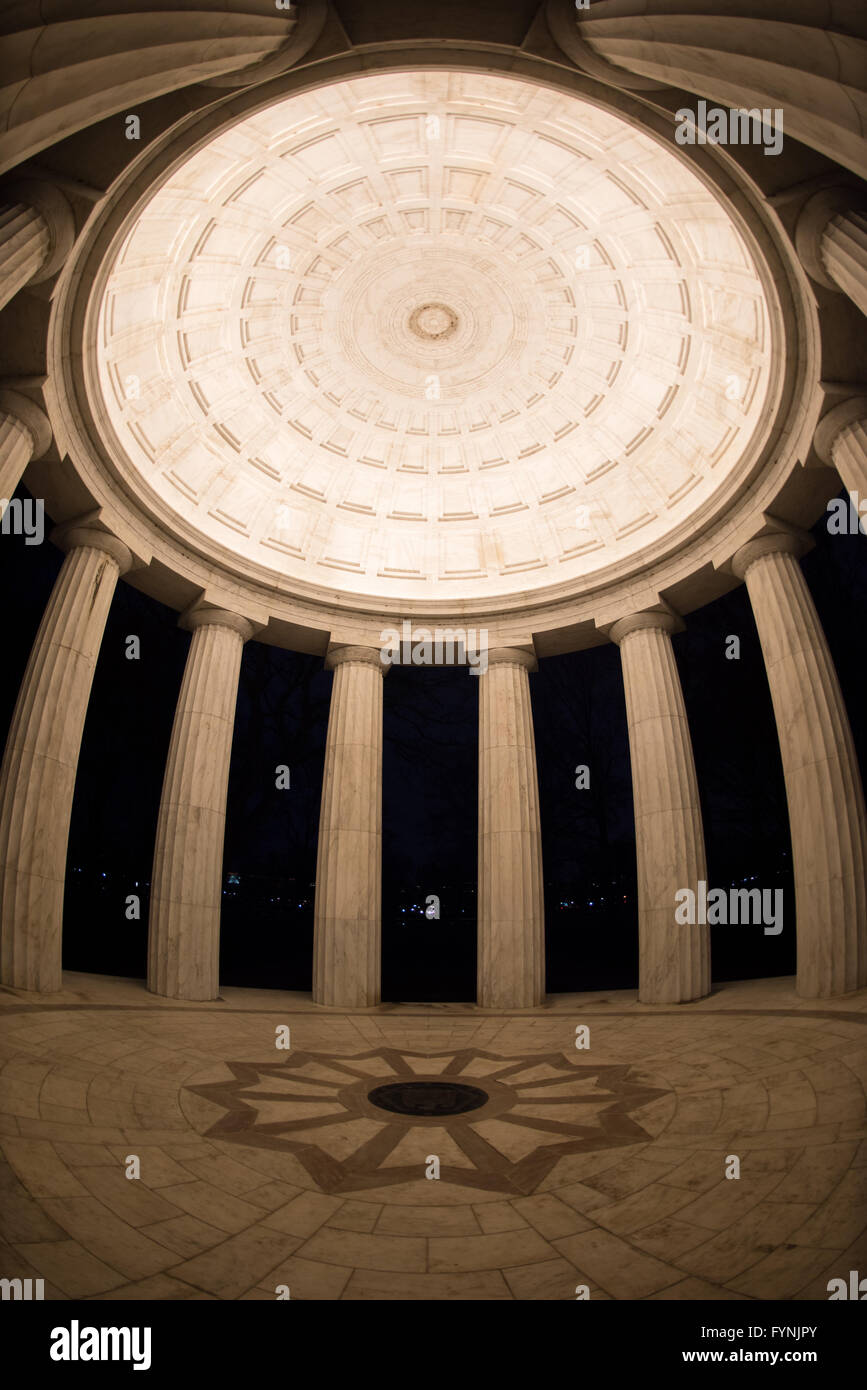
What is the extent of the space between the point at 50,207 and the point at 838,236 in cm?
1811

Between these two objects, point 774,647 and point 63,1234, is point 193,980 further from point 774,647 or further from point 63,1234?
point 774,647

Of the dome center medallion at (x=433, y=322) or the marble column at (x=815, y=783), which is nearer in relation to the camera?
the marble column at (x=815, y=783)

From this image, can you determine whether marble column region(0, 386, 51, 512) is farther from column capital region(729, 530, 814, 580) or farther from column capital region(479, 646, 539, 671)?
column capital region(729, 530, 814, 580)

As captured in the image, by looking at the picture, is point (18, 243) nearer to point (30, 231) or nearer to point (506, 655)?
point (30, 231)

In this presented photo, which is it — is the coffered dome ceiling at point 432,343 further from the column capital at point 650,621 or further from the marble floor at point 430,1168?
the marble floor at point 430,1168

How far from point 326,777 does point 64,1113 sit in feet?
74.2

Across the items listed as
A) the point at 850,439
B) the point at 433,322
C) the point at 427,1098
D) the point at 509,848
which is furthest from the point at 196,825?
the point at 850,439

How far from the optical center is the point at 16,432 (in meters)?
20.9

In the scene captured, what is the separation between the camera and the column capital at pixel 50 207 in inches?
638

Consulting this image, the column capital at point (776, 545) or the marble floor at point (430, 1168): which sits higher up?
the column capital at point (776, 545)

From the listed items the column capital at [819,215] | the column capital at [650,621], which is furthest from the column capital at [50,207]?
the column capital at [650,621]

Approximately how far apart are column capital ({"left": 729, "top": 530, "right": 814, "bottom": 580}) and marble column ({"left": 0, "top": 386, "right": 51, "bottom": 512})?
82.7ft
